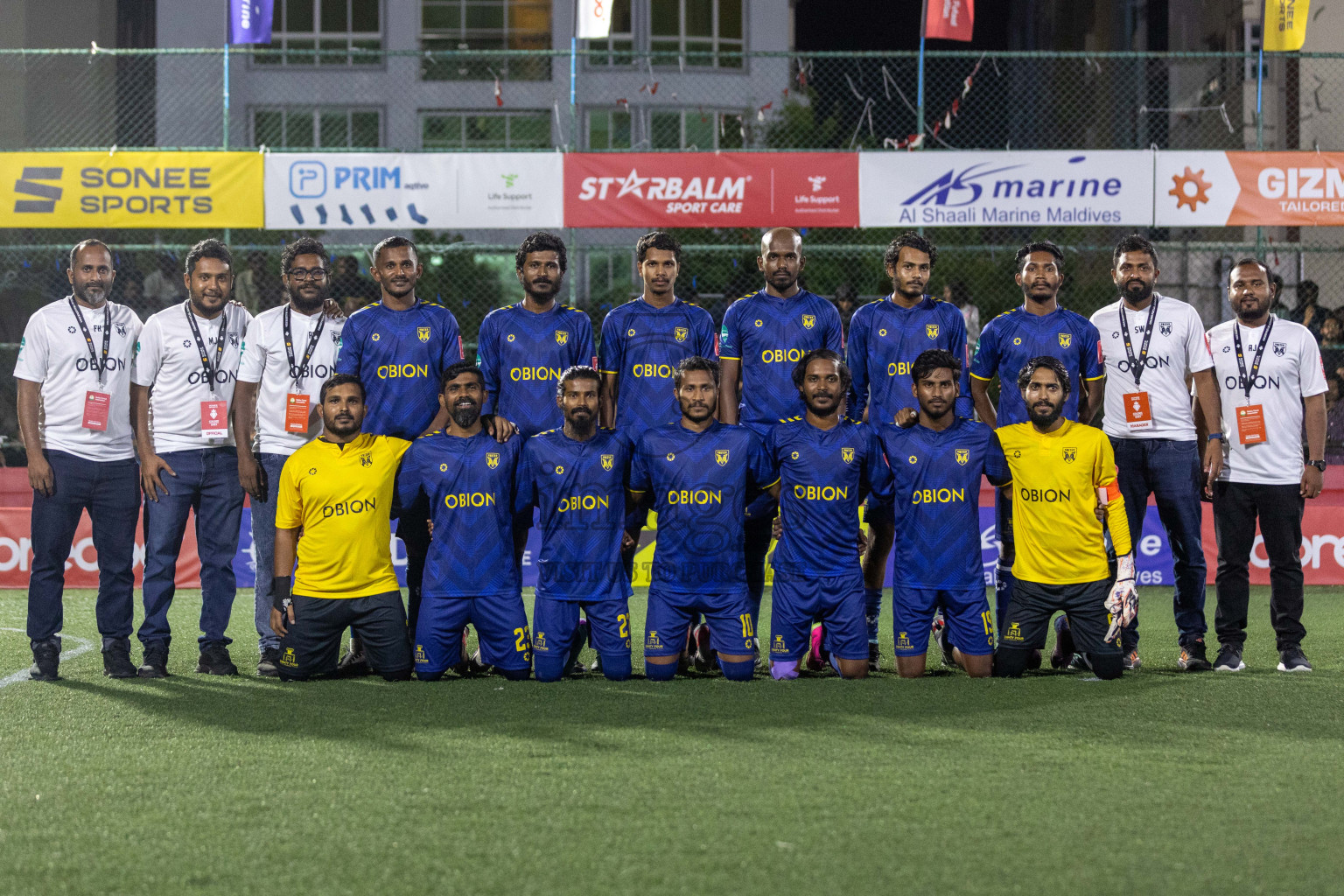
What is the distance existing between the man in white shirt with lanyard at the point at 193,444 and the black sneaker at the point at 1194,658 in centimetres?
460

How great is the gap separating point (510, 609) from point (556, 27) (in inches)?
935

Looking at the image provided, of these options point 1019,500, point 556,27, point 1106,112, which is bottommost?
point 1019,500

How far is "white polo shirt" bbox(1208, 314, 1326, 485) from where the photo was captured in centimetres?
674

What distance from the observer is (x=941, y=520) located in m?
6.48

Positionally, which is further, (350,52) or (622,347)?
(350,52)

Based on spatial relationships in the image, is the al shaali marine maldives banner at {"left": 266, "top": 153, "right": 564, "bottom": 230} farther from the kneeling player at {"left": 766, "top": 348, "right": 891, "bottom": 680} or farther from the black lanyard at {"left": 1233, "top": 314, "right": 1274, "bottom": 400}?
the black lanyard at {"left": 1233, "top": 314, "right": 1274, "bottom": 400}

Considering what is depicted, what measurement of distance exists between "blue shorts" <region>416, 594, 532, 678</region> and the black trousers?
11.0ft

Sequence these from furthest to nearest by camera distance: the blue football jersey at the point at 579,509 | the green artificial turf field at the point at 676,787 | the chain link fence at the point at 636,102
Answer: the chain link fence at the point at 636,102, the blue football jersey at the point at 579,509, the green artificial turf field at the point at 676,787

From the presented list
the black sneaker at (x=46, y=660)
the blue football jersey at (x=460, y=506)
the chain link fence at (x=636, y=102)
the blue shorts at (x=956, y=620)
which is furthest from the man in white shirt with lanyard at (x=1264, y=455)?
the chain link fence at (x=636, y=102)

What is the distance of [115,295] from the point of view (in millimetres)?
13656

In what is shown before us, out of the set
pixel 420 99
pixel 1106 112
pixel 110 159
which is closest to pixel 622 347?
pixel 110 159

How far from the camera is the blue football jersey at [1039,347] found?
6797 mm

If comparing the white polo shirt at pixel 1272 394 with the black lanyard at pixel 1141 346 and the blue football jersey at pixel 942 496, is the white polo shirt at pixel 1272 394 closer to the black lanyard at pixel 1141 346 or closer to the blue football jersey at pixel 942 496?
the black lanyard at pixel 1141 346

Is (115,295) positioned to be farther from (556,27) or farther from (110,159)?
(556,27)
